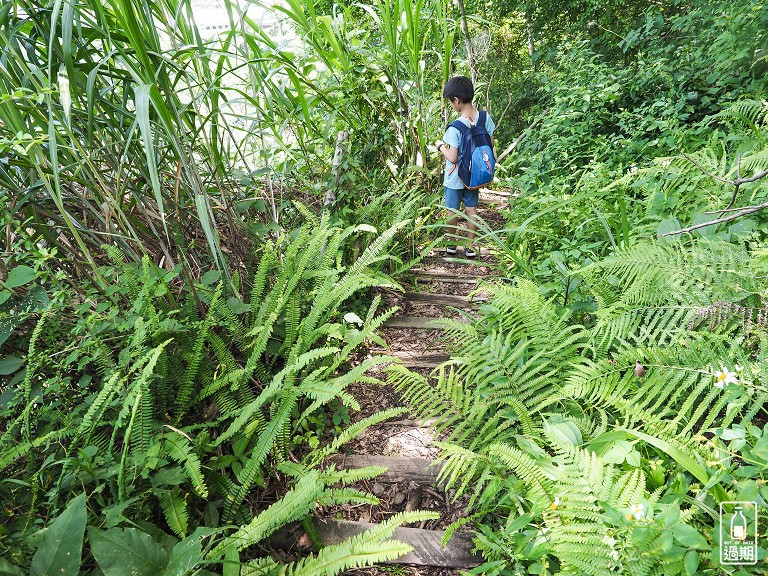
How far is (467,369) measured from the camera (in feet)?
6.75

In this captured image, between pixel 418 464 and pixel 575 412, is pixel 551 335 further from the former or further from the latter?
pixel 418 464

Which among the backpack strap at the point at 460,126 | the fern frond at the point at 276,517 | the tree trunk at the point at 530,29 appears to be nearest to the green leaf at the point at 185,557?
the fern frond at the point at 276,517

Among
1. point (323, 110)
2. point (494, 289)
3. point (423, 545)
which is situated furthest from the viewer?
point (323, 110)

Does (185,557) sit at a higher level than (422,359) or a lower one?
higher

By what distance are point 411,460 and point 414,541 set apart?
1.25 ft

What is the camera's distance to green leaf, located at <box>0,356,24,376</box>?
158 cm

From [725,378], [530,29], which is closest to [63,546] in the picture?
[725,378]

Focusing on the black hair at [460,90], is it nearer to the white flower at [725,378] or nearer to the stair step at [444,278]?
the stair step at [444,278]

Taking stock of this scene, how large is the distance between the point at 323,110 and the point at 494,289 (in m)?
2.33

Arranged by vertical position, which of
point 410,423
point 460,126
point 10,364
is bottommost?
point 410,423

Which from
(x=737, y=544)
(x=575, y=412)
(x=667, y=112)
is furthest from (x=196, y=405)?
(x=667, y=112)

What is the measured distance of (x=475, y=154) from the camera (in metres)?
3.46

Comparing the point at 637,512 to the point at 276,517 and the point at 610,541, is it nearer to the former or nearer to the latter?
the point at 610,541

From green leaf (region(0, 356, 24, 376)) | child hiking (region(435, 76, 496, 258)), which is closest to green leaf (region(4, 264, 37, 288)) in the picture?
green leaf (region(0, 356, 24, 376))
